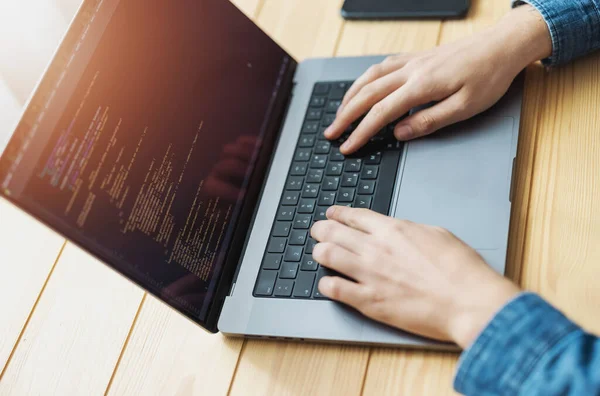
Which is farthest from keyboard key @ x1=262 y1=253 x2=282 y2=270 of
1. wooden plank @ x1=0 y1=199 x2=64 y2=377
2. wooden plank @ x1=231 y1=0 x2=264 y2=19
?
wooden plank @ x1=231 y1=0 x2=264 y2=19

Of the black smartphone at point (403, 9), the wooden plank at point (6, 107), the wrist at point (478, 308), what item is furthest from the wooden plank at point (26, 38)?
the wrist at point (478, 308)

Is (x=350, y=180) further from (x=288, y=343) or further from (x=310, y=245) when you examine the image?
(x=288, y=343)

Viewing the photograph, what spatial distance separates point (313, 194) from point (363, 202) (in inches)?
2.7

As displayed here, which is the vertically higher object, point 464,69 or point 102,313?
point 464,69

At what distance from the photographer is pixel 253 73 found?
866mm

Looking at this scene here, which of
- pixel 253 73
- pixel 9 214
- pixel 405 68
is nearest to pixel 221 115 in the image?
pixel 253 73

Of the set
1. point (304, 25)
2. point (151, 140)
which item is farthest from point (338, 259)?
point (304, 25)

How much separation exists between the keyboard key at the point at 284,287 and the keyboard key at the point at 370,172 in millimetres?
156

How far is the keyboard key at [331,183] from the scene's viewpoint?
2.56 ft

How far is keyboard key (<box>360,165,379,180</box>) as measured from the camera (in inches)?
30.3

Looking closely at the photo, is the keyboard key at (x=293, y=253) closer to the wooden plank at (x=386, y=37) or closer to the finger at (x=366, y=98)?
the finger at (x=366, y=98)

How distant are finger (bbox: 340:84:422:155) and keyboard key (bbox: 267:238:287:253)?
5.4 inches

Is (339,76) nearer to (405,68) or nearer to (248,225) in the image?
(405,68)

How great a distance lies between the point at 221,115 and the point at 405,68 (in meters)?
0.23
